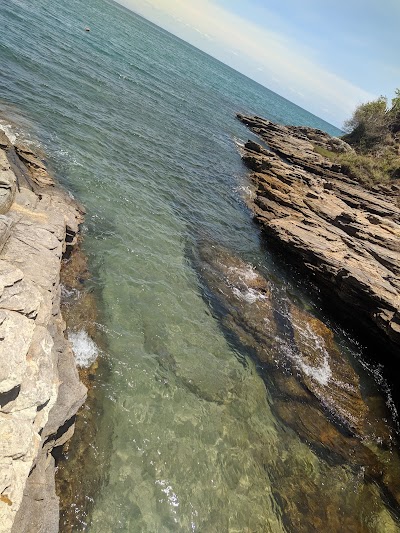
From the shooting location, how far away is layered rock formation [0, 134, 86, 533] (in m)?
5.89

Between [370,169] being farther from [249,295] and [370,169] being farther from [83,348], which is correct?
[83,348]

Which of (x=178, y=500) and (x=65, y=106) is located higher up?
(x=65, y=106)

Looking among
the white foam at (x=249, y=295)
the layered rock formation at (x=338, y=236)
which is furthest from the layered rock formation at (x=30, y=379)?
the layered rock formation at (x=338, y=236)

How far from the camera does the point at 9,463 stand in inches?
226

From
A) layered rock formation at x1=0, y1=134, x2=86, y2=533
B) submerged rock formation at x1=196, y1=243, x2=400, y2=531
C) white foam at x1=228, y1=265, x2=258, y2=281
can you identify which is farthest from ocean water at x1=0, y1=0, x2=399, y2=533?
layered rock formation at x1=0, y1=134, x2=86, y2=533

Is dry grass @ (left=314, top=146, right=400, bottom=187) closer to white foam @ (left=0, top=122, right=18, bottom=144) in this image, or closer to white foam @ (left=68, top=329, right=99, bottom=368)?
white foam @ (left=0, top=122, right=18, bottom=144)

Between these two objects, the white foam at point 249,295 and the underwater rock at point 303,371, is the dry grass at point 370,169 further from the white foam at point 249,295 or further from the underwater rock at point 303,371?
the white foam at point 249,295

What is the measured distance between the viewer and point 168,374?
451 inches

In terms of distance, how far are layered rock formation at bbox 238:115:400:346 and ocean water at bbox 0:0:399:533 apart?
2214 millimetres

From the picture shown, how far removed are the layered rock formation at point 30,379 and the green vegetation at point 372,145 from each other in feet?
161

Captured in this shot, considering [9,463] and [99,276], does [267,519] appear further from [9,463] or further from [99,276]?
[99,276]

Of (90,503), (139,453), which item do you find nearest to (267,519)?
(139,453)

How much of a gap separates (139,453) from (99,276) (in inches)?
268

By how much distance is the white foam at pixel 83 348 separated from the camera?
10.4 metres
